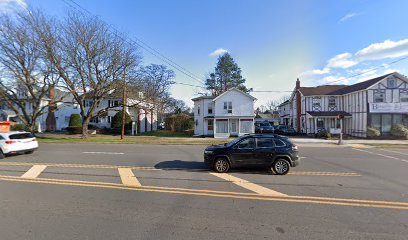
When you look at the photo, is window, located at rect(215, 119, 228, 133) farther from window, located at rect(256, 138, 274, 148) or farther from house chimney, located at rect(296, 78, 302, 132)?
window, located at rect(256, 138, 274, 148)

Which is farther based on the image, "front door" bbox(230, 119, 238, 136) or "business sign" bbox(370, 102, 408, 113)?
"front door" bbox(230, 119, 238, 136)

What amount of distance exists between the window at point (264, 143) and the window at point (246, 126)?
22.4 m

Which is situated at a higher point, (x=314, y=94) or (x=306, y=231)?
(x=314, y=94)

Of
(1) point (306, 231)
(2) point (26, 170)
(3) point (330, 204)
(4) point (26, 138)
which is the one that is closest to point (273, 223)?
(1) point (306, 231)

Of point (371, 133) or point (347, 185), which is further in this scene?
point (371, 133)

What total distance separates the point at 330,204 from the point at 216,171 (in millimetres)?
4491

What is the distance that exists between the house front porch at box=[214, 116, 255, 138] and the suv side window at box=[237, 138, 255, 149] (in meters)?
22.0

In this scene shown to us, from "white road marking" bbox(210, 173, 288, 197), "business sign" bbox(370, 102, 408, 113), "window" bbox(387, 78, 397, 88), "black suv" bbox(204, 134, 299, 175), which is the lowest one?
"white road marking" bbox(210, 173, 288, 197)

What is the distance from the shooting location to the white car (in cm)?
1171

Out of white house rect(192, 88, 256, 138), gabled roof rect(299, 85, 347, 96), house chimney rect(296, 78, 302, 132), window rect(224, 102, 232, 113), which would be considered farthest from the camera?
house chimney rect(296, 78, 302, 132)

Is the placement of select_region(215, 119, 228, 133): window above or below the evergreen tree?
below

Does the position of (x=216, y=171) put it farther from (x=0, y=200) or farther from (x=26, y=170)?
(x=26, y=170)

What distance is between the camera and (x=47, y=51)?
2125 centimetres

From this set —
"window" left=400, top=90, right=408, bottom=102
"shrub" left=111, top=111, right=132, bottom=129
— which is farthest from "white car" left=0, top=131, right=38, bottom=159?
"window" left=400, top=90, right=408, bottom=102
